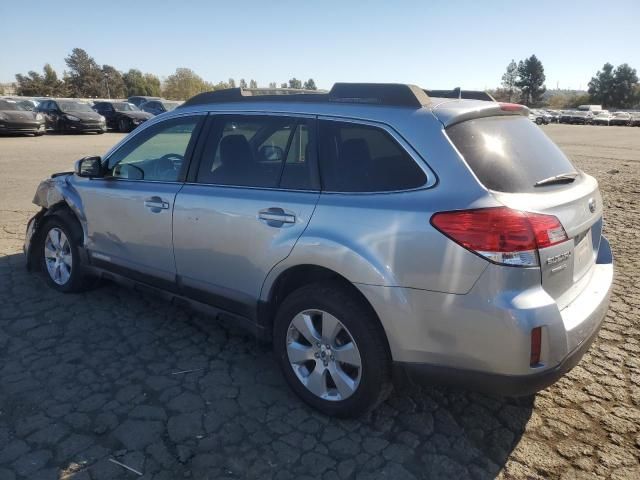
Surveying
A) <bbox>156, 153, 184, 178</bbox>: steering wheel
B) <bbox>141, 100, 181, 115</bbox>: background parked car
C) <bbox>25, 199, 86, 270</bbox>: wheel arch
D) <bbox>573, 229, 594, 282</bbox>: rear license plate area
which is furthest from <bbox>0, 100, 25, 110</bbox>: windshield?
<bbox>573, 229, 594, 282</bbox>: rear license plate area

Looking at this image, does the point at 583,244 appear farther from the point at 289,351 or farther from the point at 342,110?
the point at 289,351

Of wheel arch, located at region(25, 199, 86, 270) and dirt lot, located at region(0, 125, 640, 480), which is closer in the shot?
dirt lot, located at region(0, 125, 640, 480)

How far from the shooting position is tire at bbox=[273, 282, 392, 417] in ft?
8.38

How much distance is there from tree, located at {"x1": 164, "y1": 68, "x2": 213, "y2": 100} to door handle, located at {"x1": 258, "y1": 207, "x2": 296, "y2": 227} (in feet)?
304

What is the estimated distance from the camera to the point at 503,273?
2170mm

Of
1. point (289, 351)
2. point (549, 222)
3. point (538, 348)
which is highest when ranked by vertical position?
point (549, 222)

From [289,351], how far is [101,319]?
1943mm

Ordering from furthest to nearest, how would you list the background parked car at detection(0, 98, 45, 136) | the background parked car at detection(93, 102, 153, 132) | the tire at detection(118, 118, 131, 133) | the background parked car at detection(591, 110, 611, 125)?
1. the background parked car at detection(591, 110, 611, 125)
2. the tire at detection(118, 118, 131, 133)
3. the background parked car at detection(93, 102, 153, 132)
4. the background parked car at detection(0, 98, 45, 136)

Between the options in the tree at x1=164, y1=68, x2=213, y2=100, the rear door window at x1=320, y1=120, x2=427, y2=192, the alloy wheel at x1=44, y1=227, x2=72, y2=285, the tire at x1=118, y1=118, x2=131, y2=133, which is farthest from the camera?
the tree at x1=164, y1=68, x2=213, y2=100

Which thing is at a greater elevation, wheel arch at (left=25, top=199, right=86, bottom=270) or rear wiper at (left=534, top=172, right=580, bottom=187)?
rear wiper at (left=534, top=172, right=580, bottom=187)

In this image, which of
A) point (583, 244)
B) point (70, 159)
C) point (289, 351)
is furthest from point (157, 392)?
point (70, 159)

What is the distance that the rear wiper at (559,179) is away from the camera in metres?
2.52

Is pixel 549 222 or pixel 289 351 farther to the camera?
pixel 289 351

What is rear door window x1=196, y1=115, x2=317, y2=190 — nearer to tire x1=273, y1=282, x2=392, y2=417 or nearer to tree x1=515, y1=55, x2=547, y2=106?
tire x1=273, y1=282, x2=392, y2=417
